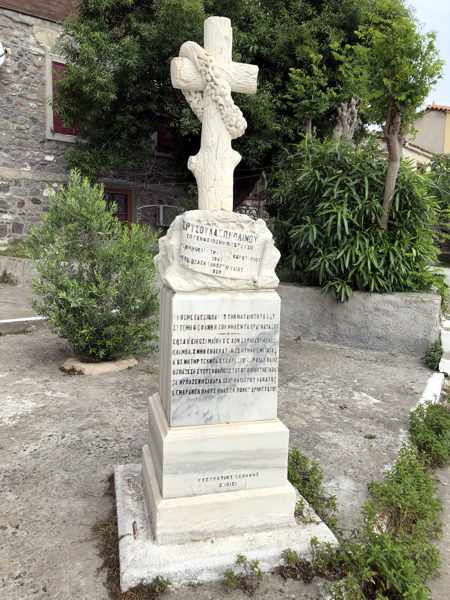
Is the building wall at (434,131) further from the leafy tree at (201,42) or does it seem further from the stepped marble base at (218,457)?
the stepped marble base at (218,457)

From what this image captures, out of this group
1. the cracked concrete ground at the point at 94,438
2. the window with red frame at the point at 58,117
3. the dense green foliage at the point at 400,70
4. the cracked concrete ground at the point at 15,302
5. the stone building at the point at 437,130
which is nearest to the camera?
the cracked concrete ground at the point at 94,438

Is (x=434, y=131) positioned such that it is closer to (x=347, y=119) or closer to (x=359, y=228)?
(x=347, y=119)

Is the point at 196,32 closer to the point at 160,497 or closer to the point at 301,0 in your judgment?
the point at 301,0

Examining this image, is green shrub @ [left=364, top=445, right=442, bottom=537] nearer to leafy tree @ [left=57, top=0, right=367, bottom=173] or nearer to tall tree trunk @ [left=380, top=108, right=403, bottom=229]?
tall tree trunk @ [left=380, top=108, right=403, bottom=229]

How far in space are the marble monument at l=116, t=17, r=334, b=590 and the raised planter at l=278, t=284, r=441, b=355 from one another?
4163mm

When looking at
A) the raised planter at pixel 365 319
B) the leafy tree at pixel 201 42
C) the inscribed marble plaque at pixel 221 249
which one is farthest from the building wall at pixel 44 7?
the inscribed marble plaque at pixel 221 249

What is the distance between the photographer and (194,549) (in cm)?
224

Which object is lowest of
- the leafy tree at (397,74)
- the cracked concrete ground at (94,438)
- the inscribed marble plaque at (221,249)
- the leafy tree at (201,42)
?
the cracked concrete ground at (94,438)

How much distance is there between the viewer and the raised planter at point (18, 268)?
31.6 ft

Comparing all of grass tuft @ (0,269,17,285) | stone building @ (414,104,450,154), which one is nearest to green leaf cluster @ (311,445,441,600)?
grass tuft @ (0,269,17,285)

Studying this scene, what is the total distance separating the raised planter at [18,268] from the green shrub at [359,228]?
18.7ft

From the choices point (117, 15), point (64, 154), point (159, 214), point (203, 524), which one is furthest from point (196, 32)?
point (203, 524)

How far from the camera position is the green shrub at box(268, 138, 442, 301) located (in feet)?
21.0

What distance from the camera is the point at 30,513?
8.53ft
